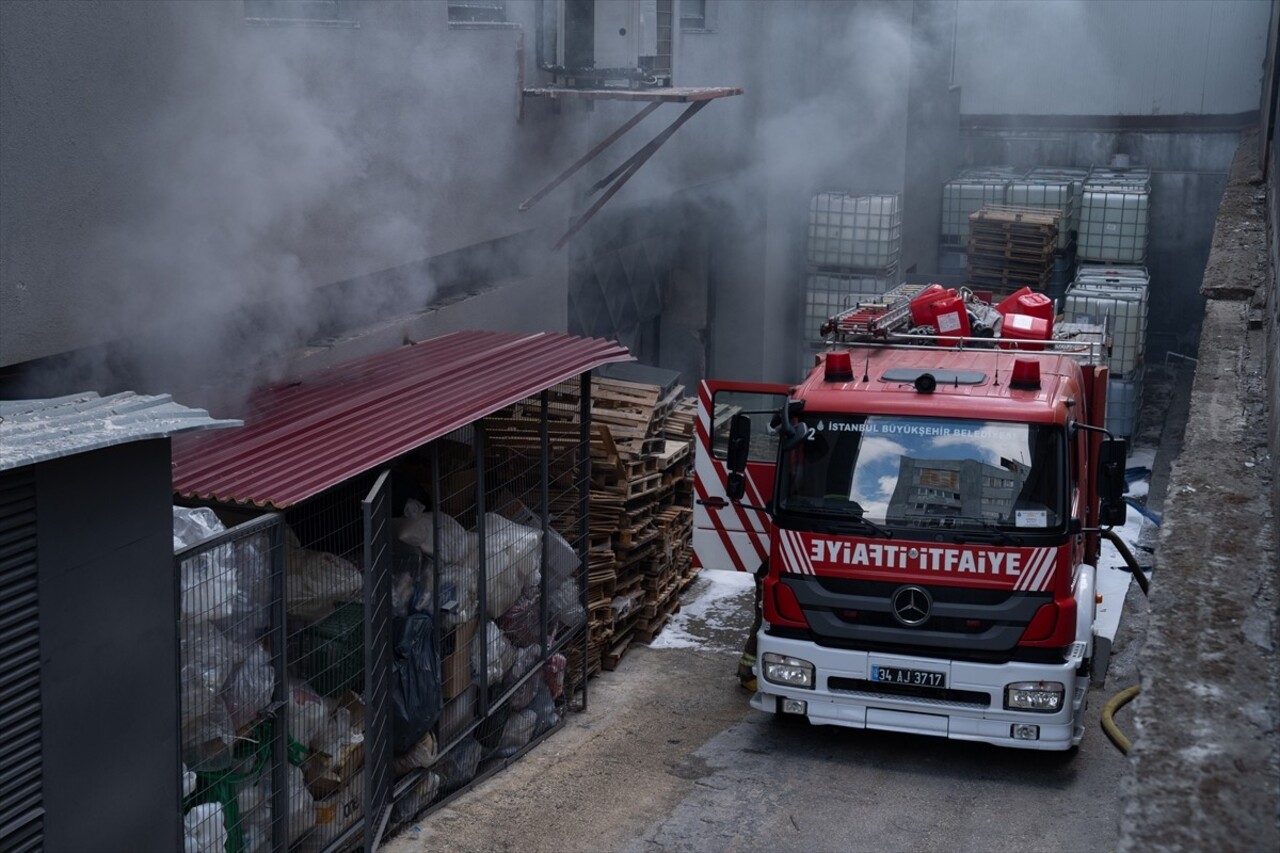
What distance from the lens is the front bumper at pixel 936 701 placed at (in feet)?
25.0

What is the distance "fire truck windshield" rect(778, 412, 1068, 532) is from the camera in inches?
300

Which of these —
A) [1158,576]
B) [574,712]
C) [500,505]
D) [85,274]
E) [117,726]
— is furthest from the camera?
[574,712]

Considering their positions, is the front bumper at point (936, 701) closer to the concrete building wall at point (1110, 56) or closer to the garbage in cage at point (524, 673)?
the garbage in cage at point (524, 673)

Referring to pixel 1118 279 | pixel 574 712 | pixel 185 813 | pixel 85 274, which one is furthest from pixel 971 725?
pixel 1118 279

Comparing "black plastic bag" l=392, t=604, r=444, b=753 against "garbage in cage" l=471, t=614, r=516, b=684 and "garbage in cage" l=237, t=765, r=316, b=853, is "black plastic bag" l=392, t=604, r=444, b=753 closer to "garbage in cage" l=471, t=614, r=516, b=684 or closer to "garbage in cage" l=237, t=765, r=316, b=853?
"garbage in cage" l=471, t=614, r=516, b=684

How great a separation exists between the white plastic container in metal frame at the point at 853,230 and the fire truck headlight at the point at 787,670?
1006cm

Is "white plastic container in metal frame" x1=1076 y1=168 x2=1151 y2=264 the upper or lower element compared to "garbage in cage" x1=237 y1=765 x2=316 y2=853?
upper

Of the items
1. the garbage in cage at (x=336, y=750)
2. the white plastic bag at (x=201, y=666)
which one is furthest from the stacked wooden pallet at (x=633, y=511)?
the white plastic bag at (x=201, y=666)

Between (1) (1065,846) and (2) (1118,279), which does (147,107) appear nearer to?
(1) (1065,846)

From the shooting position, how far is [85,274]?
20.9ft

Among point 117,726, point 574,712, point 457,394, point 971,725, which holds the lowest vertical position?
point 574,712

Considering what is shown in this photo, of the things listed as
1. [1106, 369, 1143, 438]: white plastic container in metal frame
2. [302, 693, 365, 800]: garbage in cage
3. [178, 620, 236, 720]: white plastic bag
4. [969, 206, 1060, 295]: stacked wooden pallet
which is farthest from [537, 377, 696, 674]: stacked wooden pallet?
[969, 206, 1060, 295]: stacked wooden pallet

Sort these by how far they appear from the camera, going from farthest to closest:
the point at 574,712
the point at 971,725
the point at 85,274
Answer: the point at 574,712, the point at 971,725, the point at 85,274

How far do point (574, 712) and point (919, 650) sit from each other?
2581 millimetres
